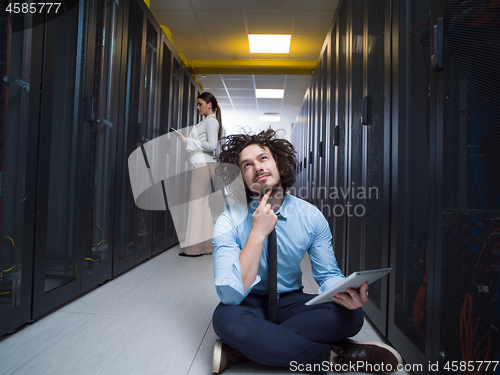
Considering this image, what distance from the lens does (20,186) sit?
1385 millimetres

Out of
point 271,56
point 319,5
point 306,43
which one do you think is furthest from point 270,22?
point 271,56

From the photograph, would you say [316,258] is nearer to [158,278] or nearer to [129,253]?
[158,278]

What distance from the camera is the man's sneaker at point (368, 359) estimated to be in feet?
3.60

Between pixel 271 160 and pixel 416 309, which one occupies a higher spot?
pixel 271 160

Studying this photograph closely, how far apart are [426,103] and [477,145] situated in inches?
13.4

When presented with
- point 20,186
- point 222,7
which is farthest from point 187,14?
point 20,186

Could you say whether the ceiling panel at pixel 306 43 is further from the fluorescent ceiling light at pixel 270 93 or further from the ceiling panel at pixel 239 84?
the fluorescent ceiling light at pixel 270 93

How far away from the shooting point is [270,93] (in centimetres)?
674

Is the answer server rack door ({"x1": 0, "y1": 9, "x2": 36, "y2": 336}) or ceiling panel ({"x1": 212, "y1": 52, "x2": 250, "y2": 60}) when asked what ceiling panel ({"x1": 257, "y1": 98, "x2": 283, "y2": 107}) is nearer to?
ceiling panel ({"x1": 212, "y1": 52, "x2": 250, "y2": 60})

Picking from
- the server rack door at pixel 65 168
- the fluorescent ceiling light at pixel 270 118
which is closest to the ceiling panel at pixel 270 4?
the server rack door at pixel 65 168

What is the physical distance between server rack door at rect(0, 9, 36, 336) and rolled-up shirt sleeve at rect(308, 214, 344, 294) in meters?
1.23

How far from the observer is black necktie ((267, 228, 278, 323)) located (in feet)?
3.92

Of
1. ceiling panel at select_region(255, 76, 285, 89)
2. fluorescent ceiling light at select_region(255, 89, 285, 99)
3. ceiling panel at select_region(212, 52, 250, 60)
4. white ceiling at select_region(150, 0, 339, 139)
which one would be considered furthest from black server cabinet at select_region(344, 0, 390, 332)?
fluorescent ceiling light at select_region(255, 89, 285, 99)

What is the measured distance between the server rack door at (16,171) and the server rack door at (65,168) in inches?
6.9
